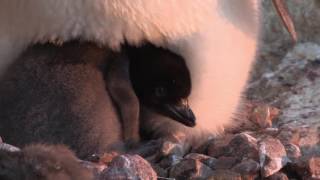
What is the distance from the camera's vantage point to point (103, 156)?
188cm

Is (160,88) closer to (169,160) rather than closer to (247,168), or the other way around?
(169,160)

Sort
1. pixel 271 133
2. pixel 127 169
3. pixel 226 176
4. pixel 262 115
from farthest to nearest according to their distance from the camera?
pixel 262 115 → pixel 271 133 → pixel 226 176 → pixel 127 169

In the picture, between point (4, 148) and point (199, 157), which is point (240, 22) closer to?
point (199, 157)

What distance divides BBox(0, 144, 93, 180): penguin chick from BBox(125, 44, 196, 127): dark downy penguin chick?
1.36 ft

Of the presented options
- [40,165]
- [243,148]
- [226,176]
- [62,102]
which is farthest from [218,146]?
[40,165]

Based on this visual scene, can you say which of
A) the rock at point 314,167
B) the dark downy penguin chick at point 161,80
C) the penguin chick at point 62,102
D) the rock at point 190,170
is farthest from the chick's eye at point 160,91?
the rock at point 314,167

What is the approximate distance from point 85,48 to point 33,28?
0.34ft

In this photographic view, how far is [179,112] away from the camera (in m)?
2.10

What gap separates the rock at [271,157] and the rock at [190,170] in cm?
9

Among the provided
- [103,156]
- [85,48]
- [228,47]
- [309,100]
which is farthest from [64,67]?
[309,100]

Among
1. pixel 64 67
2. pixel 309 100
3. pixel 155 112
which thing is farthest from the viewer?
pixel 309 100

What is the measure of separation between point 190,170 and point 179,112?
242 millimetres

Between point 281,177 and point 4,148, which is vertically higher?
point 4,148

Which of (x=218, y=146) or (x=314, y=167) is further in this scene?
(x=218, y=146)
